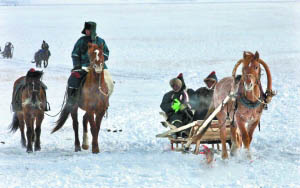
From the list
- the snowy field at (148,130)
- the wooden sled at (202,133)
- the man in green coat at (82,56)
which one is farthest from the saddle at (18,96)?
the wooden sled at (202,133)

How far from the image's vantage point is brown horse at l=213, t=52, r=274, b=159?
8.16 m

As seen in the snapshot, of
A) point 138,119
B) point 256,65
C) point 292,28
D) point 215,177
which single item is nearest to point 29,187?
point 215,177

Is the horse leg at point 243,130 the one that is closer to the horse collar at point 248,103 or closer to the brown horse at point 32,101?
the horse collar at point 248,103

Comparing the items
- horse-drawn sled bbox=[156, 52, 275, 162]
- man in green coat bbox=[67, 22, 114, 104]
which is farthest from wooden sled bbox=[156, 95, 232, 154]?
man in green coat bbox=[67, 22, 114, 104]

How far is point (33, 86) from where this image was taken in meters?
10.5

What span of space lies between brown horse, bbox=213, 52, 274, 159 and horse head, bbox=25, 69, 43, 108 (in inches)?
139

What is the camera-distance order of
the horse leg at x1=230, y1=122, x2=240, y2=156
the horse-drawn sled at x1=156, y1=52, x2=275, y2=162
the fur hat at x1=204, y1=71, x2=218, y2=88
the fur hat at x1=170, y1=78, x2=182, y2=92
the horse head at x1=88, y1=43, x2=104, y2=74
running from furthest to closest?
the fur hat at x1=204, y1=71, x2=218, y2=88 → the fur hat at x1=170, y1=78, x2=182, y2=92 → the horse head at x1=88, y1=43, x2=104, y2=74 → the horse leg at x1=230, y1=122, x2=240, y2=156 → the horse-drawn sled at x1=156, y1=52, x2=275, y2=162

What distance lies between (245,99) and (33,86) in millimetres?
4186

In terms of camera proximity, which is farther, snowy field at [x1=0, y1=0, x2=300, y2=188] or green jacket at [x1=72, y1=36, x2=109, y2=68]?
green jacket at [x1=72, y1=36, x2=109, y2=68]

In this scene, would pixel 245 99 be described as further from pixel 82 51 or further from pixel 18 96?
pixel 18 96

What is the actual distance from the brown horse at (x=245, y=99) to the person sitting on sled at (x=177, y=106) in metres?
0.86

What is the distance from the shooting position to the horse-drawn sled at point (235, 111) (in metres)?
8.21

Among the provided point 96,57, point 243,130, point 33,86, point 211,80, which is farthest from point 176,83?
point 33,86

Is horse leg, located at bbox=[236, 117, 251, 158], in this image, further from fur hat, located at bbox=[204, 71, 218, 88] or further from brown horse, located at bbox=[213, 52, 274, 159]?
fur hat, located at bbox=[204, 71, 218, 88]
